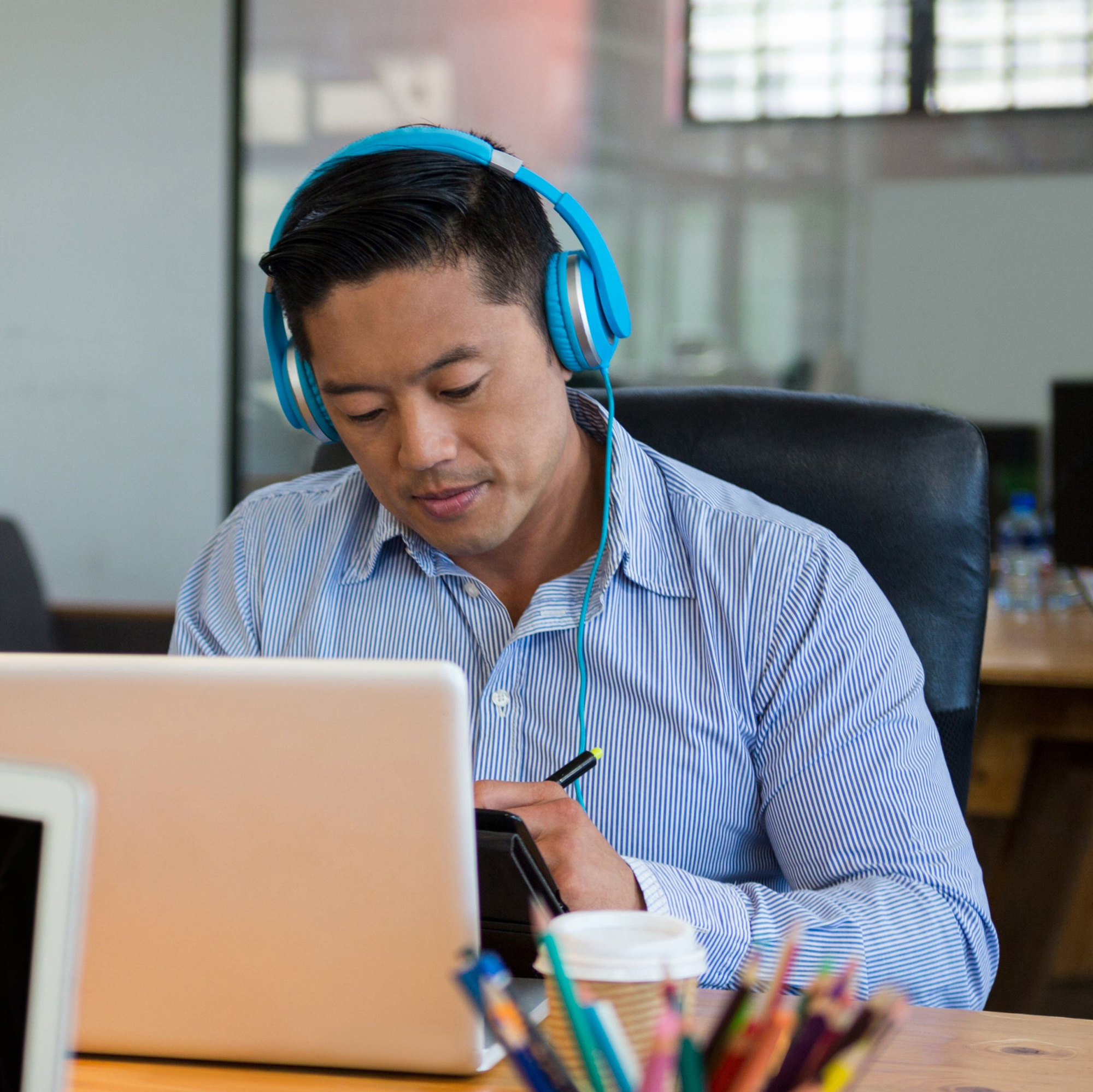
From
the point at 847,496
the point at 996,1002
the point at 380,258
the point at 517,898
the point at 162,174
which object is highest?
the point at 162,174

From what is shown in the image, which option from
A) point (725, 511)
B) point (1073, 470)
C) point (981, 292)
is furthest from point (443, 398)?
point (981, 292)

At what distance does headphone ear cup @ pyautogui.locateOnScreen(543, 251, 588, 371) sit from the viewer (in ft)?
3.48

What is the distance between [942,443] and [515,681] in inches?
16.5

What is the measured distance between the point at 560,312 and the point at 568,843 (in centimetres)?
47

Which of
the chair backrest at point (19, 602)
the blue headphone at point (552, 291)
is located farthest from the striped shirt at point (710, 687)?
the chair backrest at point (19, 602)

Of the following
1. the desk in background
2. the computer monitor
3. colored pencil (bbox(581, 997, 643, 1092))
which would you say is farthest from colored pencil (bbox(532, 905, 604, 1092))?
the computer monitor

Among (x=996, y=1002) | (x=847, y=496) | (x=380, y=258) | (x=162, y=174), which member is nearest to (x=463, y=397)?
(x=380, y=258)

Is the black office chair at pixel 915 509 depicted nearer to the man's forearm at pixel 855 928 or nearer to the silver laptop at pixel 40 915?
the man's forearm at pixel 855 928

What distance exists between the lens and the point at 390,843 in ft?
1.83

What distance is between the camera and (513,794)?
30.3 inches

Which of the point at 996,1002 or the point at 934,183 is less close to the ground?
the point at 934,183

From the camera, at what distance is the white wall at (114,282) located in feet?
10.3

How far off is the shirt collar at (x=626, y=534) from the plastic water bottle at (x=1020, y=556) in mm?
1201

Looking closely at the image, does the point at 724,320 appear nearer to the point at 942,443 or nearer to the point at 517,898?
the point at 942,443
